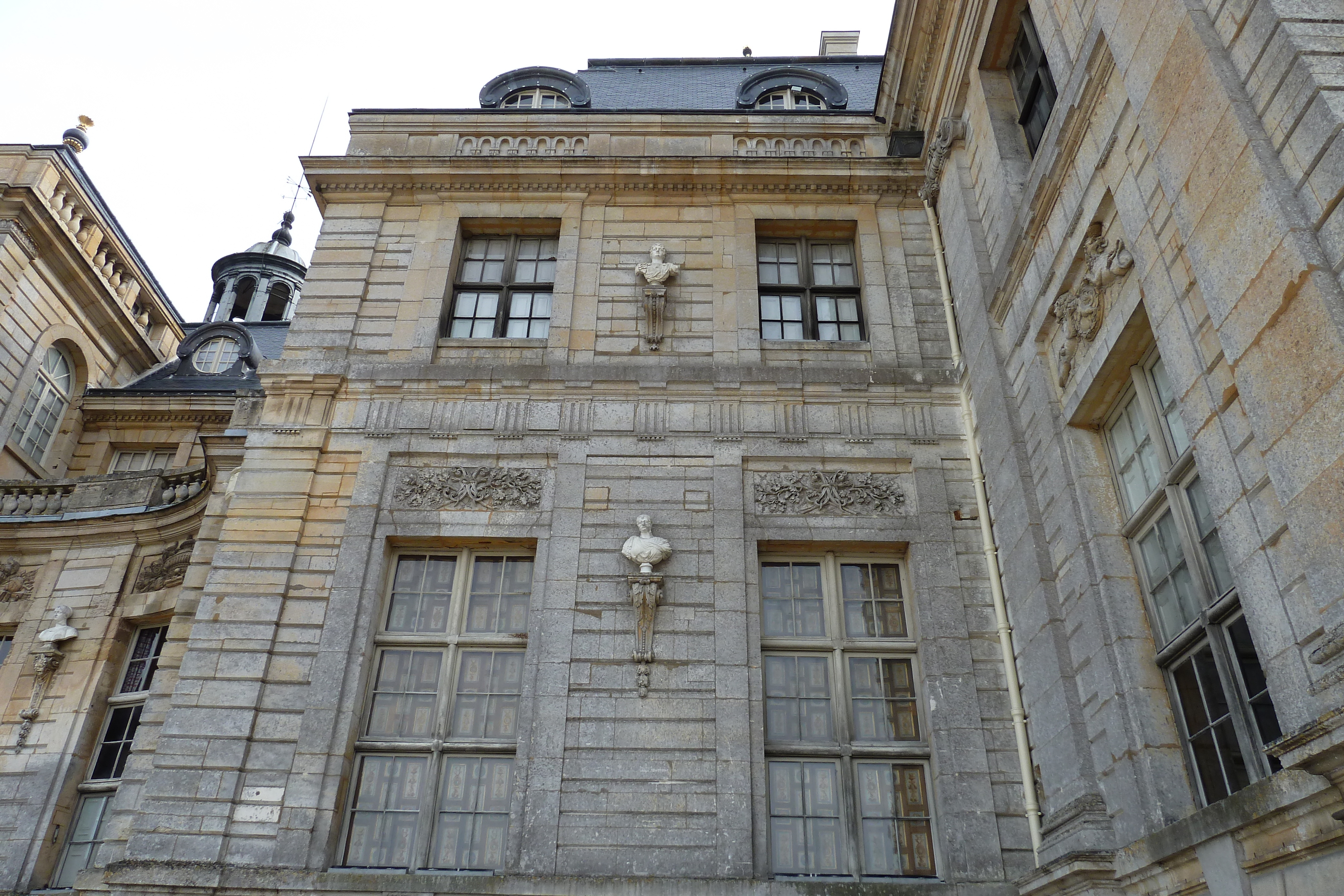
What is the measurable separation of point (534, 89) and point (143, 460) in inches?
360

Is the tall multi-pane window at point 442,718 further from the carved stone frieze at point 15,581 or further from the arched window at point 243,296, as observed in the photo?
the arched window at point 243,296

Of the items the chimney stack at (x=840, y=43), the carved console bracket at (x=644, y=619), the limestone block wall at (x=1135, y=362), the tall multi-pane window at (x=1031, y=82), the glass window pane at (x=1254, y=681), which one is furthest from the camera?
the chimney stack at (x=840, y=43)

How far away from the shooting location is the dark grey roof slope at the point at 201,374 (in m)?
16.5

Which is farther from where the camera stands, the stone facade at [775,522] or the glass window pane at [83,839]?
the glass window pane at [83,839]

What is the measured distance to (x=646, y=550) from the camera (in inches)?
341

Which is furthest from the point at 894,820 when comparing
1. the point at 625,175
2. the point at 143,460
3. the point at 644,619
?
the point at 143,460

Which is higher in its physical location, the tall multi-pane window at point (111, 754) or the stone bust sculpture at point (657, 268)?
the stone bust sculpture at point (657, 268)

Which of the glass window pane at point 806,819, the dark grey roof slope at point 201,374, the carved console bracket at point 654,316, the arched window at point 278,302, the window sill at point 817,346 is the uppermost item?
the arched window at point 278,302

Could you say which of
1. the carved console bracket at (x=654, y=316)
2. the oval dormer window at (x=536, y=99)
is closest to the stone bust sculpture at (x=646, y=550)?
the carved console bracket at (x=654, y=316)

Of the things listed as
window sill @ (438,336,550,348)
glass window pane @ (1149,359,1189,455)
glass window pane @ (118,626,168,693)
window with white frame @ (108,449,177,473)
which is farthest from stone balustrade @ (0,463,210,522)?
glass window pane @ (1149,359,1189,455)

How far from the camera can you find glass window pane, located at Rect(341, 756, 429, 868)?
25.6 ft

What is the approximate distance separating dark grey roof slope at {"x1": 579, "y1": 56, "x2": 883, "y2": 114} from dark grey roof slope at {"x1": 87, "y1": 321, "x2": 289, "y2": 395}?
6.79 m

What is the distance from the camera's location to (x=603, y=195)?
1130 centimetres

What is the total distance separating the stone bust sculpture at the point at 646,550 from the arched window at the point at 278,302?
63.7ft
